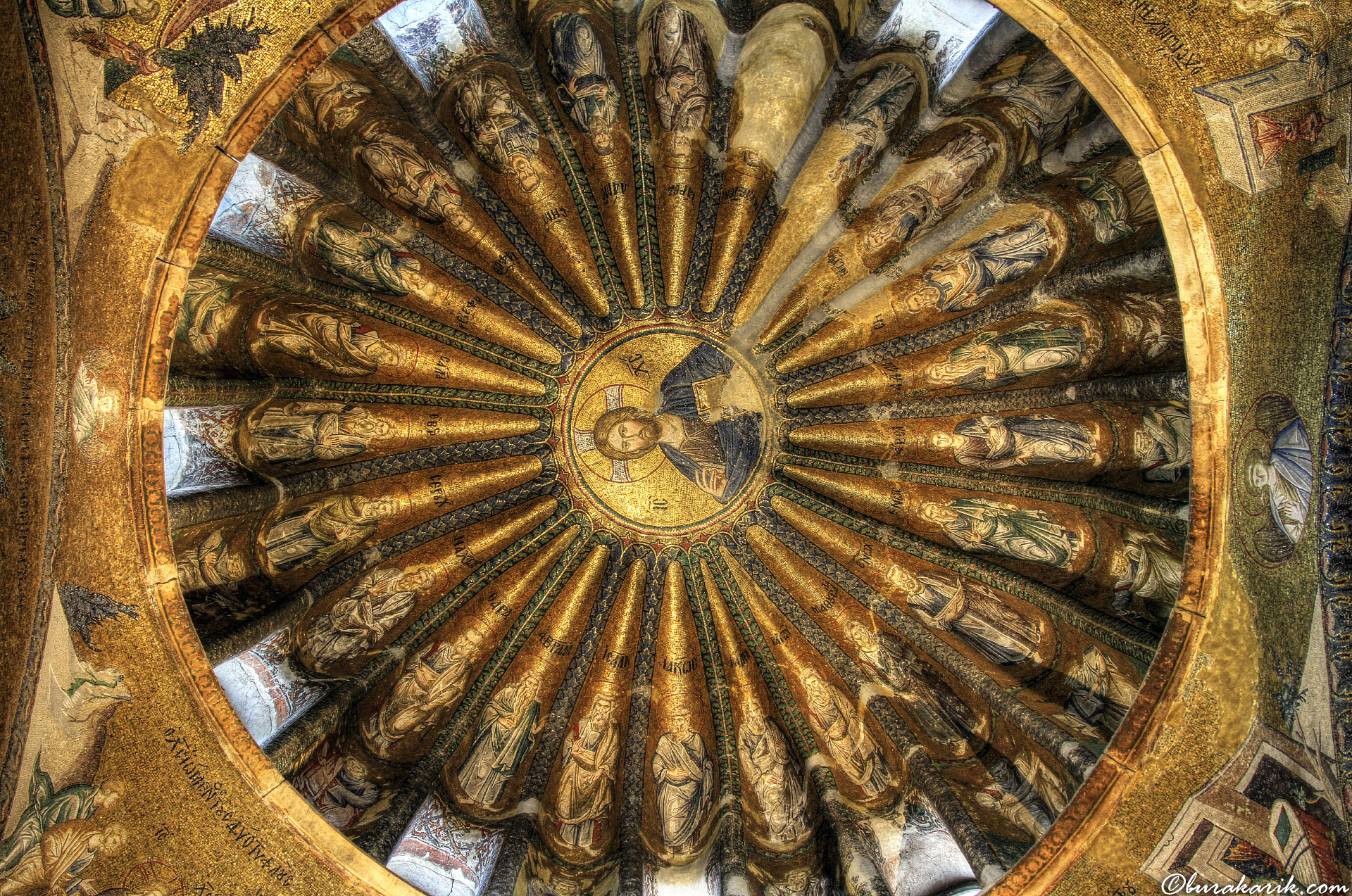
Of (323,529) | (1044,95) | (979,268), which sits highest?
(1044,95)

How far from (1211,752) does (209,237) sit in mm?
11633

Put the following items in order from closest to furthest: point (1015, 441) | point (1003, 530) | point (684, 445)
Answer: point (1015, 441), point (1003, 530), point (684, 445)

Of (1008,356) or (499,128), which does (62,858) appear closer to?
(499,128)

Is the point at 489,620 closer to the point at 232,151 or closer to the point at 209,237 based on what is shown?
the point at 209,237

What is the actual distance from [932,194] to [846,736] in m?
7.25

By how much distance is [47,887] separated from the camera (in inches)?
345

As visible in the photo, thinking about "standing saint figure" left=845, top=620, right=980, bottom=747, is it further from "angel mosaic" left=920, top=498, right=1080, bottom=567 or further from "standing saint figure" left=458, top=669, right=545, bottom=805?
"standing saint figure" left=458, top=669, right=545, bottom=805

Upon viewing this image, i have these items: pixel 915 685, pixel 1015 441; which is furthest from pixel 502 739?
pixel 1015 441

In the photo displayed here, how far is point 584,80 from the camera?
11.1 m

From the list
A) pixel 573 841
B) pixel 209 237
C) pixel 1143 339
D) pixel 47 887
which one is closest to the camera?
pixel 47 887

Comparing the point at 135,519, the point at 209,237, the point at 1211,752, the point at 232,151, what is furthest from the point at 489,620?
the point at 1211,752

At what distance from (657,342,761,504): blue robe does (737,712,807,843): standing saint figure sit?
3.29m

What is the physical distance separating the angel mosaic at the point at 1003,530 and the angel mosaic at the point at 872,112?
4.66m

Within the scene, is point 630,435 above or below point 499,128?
below
